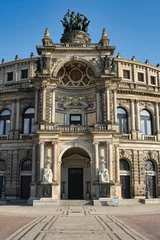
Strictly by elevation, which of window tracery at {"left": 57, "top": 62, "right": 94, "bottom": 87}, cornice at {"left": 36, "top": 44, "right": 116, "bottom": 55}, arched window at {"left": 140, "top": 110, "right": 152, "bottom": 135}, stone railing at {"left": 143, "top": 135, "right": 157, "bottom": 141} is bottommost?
stone railing at {"left": 143, "top": 135, "right": 157, "bottom": 141}

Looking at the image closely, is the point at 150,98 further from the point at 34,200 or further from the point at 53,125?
the point at 34,200

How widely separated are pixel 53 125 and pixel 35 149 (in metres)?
3.98

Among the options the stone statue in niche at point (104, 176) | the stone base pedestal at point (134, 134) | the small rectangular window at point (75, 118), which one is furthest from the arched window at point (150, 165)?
the small rectangular window at point (75, 118)

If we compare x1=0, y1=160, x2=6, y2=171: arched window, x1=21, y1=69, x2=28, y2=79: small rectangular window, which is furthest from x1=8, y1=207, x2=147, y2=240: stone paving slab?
x1=21, y1=69, x2=28, y2=79: small rectangular window

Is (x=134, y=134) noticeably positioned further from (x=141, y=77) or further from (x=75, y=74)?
(x=75, y=74)

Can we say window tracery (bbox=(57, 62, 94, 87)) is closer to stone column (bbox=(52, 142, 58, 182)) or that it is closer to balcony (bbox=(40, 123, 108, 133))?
balcony (bbox=(40, 123, 108, 133))

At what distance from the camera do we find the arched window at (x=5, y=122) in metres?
38.7

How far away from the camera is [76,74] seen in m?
Result: 36.8

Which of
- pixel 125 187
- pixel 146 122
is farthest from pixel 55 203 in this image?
pixel 146 122

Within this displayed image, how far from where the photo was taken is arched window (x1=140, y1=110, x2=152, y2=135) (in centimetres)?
3900

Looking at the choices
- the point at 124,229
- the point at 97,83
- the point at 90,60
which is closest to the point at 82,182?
the point at 97,83

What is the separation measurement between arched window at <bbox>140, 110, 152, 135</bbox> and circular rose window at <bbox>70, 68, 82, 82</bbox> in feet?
34.4

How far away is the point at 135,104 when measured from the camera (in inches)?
1526

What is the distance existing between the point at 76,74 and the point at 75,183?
14.3 m
